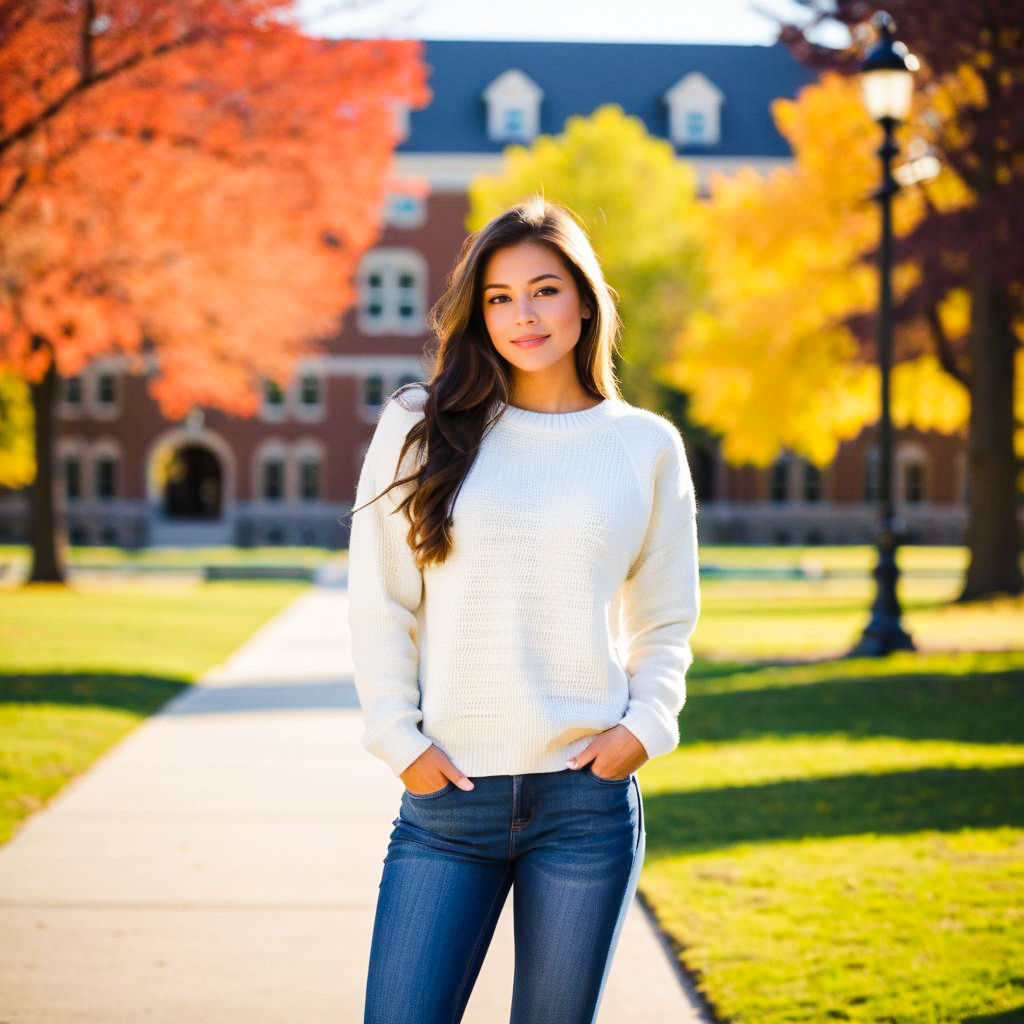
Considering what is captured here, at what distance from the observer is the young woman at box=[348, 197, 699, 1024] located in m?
2.75

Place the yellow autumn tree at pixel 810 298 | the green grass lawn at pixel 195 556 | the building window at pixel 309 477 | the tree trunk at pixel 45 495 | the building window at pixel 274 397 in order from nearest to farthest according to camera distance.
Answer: the yellow autumn tree at pixel 810 298
the tree trunk at pixel 45 495
the green grass lawn at pixel 195 556
the building window at pixel 274 397
the building window at pixel 309 477

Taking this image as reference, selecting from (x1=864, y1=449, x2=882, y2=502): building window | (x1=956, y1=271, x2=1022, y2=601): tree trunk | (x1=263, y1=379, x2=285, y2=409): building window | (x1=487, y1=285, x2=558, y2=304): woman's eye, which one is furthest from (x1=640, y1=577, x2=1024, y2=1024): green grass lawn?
(x1=864, y1=449, x2=882, y2=502): building window

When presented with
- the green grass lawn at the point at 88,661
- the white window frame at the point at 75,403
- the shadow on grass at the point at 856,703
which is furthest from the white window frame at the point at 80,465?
the shadow on grass at the point at 856,703

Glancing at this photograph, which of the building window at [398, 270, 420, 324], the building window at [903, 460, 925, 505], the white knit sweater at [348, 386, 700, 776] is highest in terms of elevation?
the building window at [398, 270, 420, 324]

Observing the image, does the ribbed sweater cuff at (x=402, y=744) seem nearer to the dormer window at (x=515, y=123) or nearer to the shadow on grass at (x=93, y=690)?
the shadow on grass at (x=93, y=690)

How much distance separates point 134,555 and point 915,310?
24.0m

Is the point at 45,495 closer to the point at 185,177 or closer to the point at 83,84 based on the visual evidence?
the point at 185,177

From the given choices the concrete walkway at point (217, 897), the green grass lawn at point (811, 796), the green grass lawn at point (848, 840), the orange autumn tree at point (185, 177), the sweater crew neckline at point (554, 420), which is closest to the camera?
the sweater crew neckline at point (554, 420)

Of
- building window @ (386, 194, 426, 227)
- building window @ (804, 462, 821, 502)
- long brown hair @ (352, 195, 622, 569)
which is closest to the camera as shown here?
long brown hair @ (352, 195, 622, 569)

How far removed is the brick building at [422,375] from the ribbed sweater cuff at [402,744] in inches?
1725

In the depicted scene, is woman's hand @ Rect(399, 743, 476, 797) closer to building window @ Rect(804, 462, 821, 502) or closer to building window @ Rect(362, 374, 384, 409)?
building window @ Rect(362, 374, 384, 409)

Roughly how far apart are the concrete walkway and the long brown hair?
2.22 metres

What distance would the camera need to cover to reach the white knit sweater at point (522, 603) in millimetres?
2779

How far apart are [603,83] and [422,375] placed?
10924 mm
